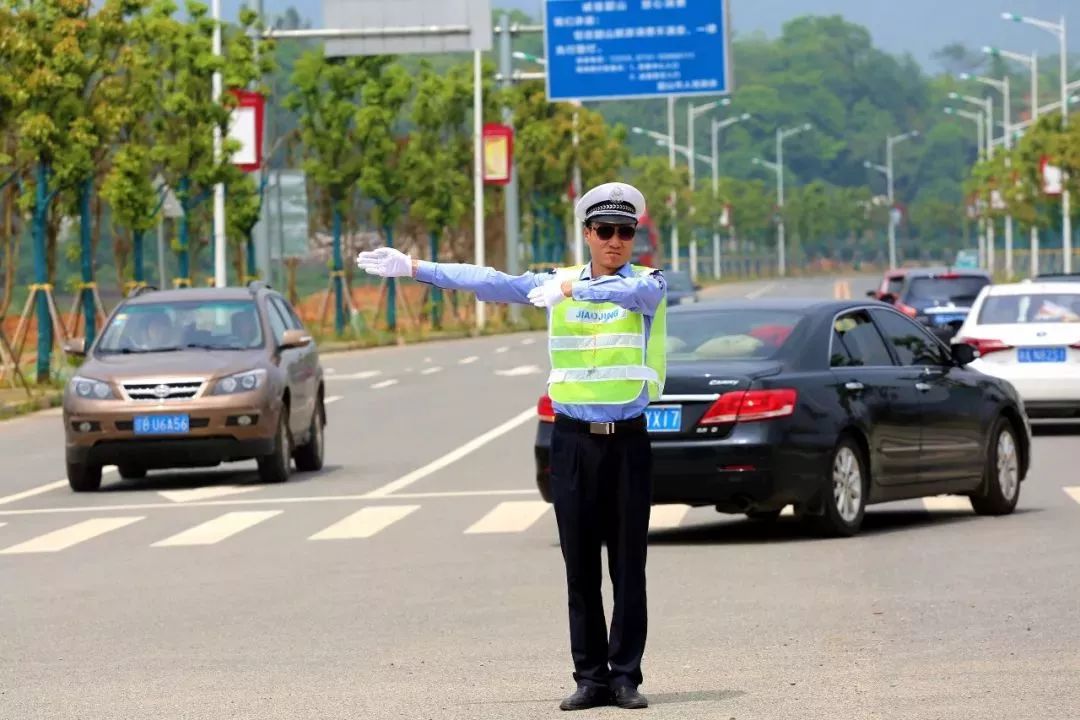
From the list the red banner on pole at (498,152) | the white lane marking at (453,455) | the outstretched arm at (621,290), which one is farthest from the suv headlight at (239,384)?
the red banner on pole at (498,152)

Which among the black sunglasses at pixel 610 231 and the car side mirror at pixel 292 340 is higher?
the black sunglasses at pixel 610 231

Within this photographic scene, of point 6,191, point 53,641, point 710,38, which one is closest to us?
point 53,641

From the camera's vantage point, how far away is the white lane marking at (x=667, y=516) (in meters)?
16.1

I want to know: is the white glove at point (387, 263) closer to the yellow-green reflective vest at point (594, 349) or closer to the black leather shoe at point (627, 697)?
the yellow-green reflective vest at point (594, 349)

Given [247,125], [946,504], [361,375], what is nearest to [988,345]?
[946,504]

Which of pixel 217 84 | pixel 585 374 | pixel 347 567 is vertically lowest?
pixel 347 567

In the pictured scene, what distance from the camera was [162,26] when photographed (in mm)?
42562

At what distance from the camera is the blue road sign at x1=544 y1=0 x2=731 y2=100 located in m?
55.6

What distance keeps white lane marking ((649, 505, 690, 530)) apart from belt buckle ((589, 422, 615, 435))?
7017 millimetres

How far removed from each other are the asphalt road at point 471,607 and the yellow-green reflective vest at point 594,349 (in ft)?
3.43

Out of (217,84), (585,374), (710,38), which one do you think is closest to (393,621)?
(585,374)

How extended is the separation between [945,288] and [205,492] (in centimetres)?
1947

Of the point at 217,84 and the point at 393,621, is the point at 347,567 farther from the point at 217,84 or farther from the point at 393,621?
the point at 217,84

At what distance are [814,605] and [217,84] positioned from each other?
35219 millimetres
